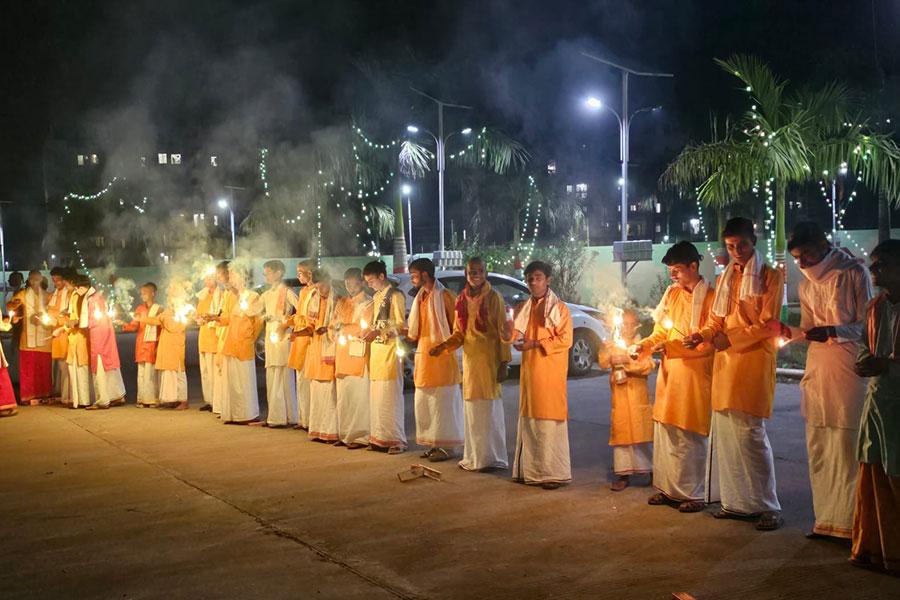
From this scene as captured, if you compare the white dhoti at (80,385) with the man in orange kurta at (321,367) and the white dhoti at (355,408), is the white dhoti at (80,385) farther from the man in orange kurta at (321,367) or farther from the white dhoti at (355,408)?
the white dhoti at (355,408)

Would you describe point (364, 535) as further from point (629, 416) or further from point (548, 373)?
point (629, 416)

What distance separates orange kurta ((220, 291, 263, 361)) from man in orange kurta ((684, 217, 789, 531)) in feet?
18.7

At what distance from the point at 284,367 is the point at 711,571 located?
6059 millimetres

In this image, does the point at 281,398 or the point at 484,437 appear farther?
the point at 281,398

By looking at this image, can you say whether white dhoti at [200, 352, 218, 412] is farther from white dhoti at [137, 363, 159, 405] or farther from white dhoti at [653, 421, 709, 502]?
white dhoti at [653, 421, 709, 502]

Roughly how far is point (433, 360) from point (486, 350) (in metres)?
0.61

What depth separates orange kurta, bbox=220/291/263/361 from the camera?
1012 centimetres

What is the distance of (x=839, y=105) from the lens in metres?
15.0

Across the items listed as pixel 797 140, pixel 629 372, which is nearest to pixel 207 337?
pixel 629 372

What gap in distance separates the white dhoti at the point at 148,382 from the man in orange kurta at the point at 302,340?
302cm

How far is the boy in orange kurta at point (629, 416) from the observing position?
6773 mm

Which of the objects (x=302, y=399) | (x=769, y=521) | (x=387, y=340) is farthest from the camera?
(x=302, y=399)

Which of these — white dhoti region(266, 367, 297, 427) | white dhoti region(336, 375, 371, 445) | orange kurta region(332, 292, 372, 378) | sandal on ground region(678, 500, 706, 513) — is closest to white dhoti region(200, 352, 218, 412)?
white dhoti region(266, 367, 297, 427)

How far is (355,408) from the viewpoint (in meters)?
8.78
